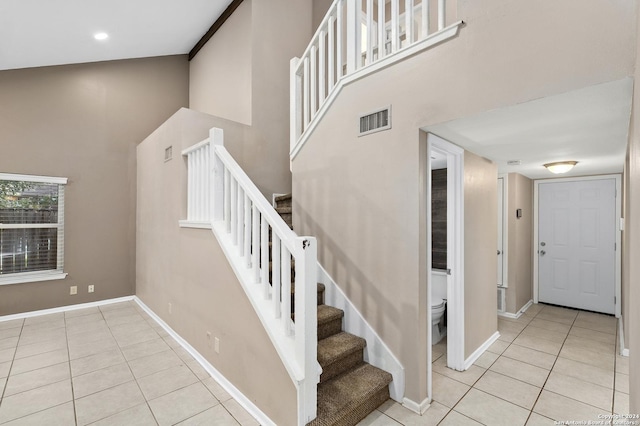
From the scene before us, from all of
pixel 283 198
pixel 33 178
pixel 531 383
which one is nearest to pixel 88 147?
pixel 33 178

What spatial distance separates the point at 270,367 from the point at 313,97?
8.03ft

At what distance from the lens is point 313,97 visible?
10.0 ft

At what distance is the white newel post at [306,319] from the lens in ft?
5.80

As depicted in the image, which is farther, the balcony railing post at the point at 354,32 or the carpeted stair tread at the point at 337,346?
the balcony railing post at the point at 354,32

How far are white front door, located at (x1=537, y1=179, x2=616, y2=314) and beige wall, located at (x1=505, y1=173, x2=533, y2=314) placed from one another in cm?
33

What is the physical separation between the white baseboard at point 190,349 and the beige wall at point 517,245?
149 inches

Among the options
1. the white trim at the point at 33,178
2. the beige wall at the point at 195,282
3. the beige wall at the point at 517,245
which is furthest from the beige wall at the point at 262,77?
the beige wall at the point at 517,245

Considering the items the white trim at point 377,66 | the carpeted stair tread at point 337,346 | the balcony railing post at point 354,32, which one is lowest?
the carpeted stair tread at point 337,346

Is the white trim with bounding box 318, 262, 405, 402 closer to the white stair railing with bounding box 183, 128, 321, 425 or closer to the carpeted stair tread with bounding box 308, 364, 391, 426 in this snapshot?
the carpeted stair tread with bounding box 308, 364, 391, 426

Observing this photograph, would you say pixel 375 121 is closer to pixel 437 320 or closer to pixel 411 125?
pixel 411 125

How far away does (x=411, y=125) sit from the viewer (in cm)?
219

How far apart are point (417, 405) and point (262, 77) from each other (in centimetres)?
409

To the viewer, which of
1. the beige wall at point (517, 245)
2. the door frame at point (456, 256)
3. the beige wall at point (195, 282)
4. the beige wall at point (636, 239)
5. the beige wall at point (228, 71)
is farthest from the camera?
the beige wall at point (517, 245)

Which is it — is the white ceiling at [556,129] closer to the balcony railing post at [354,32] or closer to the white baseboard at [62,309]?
the balcony railing post at [354,32]
